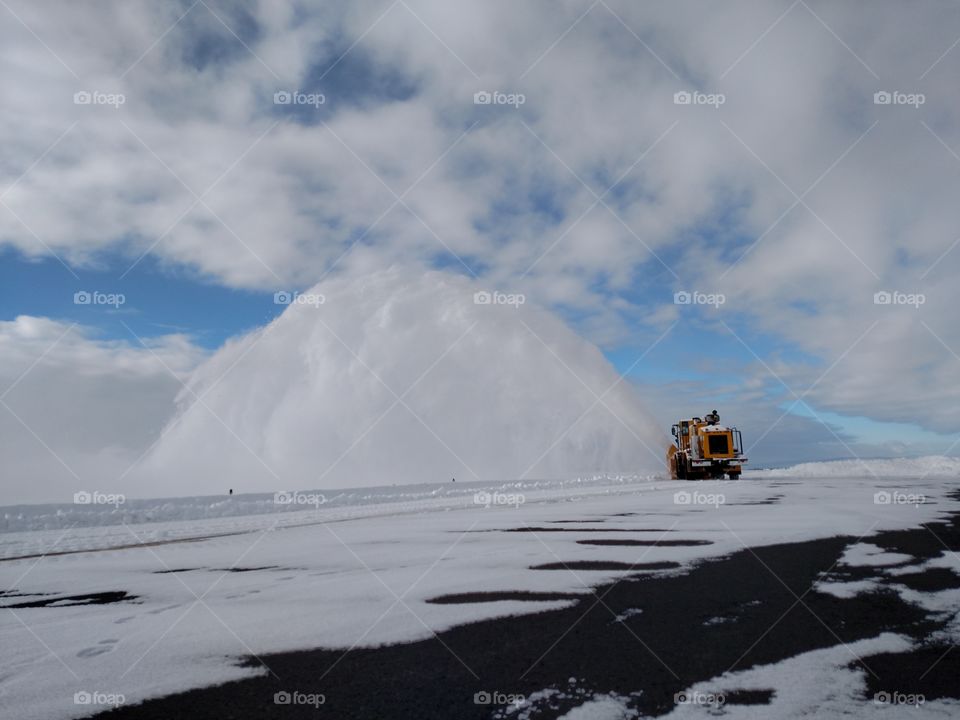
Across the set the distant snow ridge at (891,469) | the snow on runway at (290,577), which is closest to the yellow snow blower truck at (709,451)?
the distant snow ridge at (891,469)

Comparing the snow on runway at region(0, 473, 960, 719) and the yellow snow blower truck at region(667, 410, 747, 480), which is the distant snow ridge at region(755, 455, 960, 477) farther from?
the snow on runway at region(0, 473, 960, 719)

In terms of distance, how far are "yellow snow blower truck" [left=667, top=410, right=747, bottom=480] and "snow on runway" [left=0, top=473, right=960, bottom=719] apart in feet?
55.5

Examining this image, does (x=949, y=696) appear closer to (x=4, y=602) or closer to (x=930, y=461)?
(x=4, y=602)

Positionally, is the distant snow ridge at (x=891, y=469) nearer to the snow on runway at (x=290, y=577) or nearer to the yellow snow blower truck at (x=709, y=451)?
the yellow snow blower truck at (x=709, y=451)

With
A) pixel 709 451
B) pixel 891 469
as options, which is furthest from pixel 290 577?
pixel 891 469

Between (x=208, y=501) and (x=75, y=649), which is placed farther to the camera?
(x=208, y=501)

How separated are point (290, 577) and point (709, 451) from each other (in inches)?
1121

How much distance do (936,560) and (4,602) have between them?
10.3 meters

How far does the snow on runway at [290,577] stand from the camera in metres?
3.91

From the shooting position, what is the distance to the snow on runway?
3.91 m

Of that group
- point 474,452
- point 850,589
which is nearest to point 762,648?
point 850,589

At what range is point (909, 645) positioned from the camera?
3906 millimetres

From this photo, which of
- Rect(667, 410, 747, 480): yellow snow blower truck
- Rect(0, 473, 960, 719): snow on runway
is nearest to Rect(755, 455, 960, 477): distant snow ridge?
Rect(667, 410, 747, 480): yellow snow blower truck

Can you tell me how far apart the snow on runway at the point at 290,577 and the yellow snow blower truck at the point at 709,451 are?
55.5 ft
